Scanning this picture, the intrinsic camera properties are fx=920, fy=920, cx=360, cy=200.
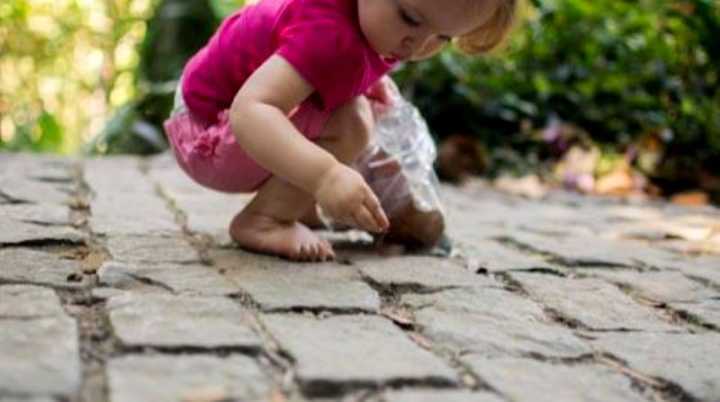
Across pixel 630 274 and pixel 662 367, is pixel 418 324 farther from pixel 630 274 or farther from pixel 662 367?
pixel 630 274

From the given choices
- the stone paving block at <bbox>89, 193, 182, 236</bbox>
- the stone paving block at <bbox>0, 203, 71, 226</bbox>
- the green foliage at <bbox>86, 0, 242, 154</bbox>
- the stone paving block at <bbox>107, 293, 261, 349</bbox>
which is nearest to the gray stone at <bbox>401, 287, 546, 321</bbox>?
the stone paving block at <bbox>107, 293, 261, 349</bbox>

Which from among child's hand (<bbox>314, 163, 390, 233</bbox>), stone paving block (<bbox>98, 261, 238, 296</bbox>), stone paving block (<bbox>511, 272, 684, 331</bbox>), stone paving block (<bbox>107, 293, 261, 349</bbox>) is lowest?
stone paving block (<bbox>511, 272, 684, 331</bbox>)

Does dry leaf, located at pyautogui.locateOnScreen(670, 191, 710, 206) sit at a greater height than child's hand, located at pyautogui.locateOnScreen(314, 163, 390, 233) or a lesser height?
lesser

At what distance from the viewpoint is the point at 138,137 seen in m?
4.69

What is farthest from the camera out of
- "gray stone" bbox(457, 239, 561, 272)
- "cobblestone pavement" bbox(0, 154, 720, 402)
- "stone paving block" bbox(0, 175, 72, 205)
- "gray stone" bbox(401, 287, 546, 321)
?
"stone paving block" bbox(0, 175, 72, 205)

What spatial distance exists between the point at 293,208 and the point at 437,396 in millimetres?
946

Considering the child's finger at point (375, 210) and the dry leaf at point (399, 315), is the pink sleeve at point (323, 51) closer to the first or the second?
the child's finger at point (375, 210)

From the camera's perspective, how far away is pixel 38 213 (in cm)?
228

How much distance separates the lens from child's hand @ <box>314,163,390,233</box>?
1.72 meters

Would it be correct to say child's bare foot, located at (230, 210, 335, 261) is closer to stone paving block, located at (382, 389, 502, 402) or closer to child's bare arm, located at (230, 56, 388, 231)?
child's bare arm, located at (230, 56, 388, 231)

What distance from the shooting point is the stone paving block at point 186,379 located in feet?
3.57

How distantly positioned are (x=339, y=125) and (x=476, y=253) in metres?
0.56

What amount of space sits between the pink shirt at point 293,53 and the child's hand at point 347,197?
0.21 m

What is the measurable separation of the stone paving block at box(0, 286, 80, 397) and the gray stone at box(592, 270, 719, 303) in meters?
1.20
